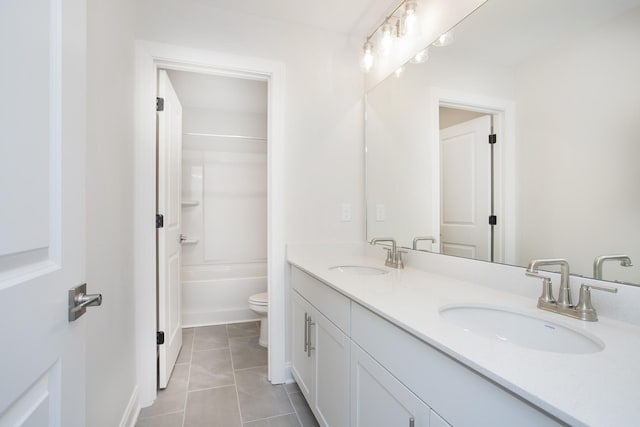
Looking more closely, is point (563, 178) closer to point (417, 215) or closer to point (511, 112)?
point (511, 112)

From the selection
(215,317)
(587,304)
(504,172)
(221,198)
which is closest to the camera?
(587,304)

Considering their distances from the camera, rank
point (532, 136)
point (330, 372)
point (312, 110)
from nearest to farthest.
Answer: point (532, 136) → point (330, 372) → point (312, 110)

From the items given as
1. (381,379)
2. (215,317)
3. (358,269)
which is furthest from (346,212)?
(215,317)

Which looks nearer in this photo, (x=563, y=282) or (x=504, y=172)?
(x=563, y=282)

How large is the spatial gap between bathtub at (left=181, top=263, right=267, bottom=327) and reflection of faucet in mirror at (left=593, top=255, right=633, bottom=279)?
2.84 metres

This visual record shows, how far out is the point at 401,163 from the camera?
6.17ft

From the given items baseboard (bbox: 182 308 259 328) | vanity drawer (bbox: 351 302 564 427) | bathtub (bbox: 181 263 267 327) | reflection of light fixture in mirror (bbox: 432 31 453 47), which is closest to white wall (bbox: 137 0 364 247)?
reflection of light fixture in mirror (bbox: 432 31 453 47)

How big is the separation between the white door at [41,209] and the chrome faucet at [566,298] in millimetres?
1201

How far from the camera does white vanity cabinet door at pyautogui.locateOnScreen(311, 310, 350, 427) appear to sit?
3.80 feet

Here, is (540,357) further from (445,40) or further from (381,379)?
(445,40)

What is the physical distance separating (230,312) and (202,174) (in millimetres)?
1545

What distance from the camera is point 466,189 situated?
1395 mm

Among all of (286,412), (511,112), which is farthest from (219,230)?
(511,112)

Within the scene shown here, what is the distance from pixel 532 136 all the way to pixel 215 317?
303 centimetres
